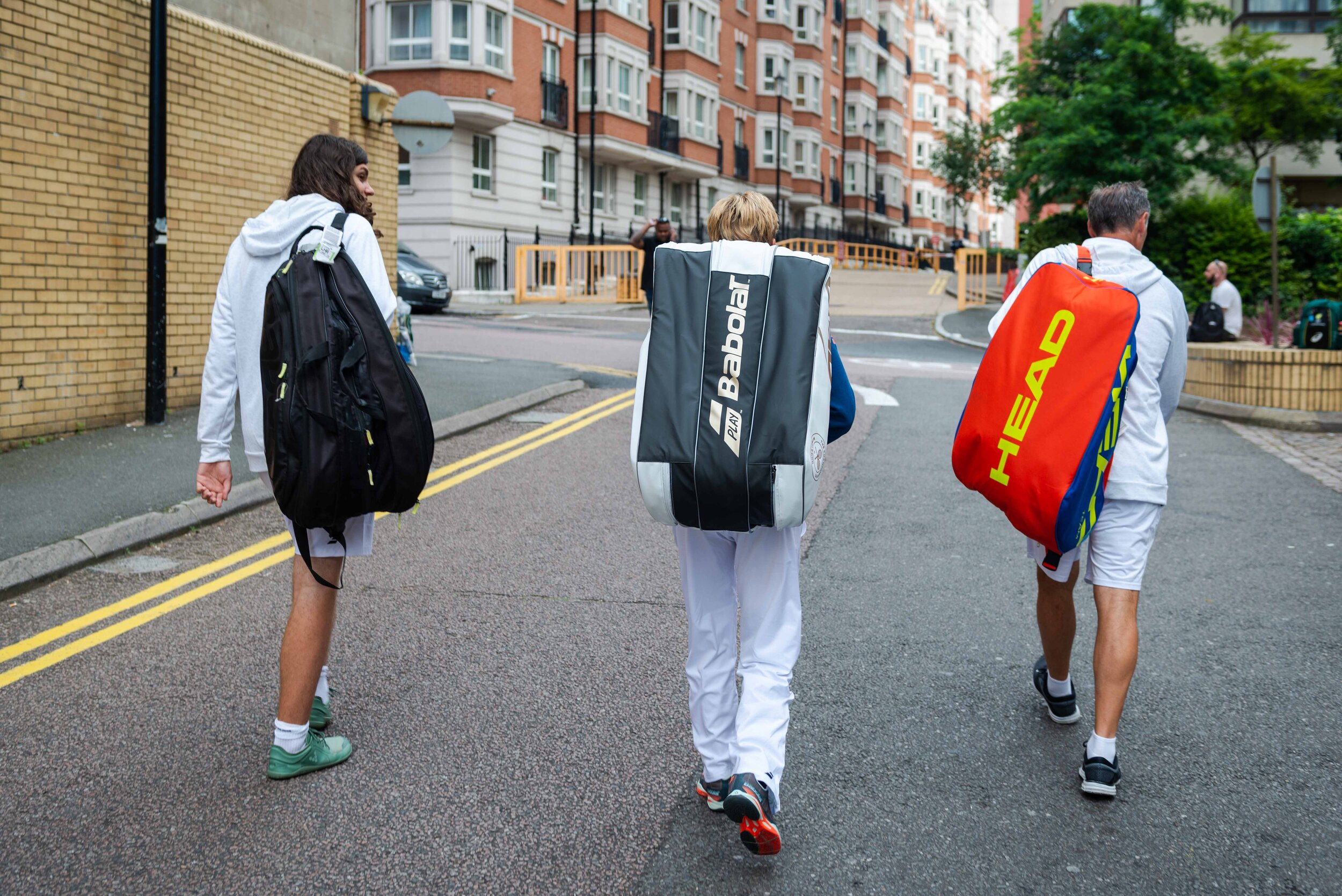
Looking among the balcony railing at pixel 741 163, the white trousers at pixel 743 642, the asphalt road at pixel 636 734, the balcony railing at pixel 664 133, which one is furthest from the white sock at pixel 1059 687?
the balcony railing at pixel 741 163

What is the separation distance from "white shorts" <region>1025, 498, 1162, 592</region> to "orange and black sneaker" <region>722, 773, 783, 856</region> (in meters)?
1.26

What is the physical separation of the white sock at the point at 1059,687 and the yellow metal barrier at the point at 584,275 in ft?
96.8

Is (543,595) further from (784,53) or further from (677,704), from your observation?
(784,53)

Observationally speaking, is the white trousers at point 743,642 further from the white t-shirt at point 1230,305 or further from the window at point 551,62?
the window at point 551,62

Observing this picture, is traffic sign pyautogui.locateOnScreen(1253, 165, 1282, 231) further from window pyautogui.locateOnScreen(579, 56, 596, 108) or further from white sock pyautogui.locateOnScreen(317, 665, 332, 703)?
window pyautogui.locateOnScreen(579, 56, 596, 108)

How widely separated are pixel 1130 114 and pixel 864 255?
104 feet

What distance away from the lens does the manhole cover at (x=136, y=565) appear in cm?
615

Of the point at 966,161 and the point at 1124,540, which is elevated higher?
the point at 966,161

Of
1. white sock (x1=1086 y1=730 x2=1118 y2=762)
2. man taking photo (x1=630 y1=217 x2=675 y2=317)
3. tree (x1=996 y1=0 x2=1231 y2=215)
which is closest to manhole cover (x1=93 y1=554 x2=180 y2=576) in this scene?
white sock (x1=1086 y1=730 x2=1118 y2=762)

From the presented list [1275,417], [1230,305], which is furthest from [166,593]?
[1230,305]

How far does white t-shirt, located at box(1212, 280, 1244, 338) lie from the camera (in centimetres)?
1585

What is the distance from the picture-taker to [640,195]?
43844 mm

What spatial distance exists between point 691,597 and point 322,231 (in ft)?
4.57

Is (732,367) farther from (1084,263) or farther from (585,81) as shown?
(585,81)
